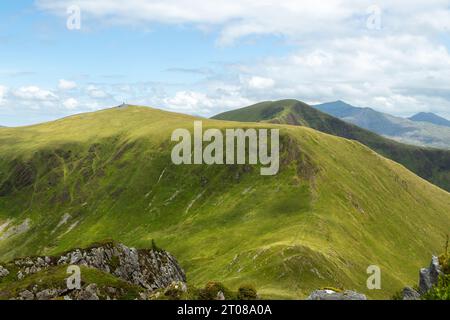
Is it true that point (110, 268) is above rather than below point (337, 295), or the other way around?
below

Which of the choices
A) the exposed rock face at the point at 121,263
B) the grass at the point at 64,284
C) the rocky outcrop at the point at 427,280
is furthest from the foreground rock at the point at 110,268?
the rocky outcrop at the point at 427,280

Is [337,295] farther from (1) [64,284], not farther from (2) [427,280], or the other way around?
(2) [427,280]

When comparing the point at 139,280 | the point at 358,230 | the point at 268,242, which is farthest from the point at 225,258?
the point at 139,280

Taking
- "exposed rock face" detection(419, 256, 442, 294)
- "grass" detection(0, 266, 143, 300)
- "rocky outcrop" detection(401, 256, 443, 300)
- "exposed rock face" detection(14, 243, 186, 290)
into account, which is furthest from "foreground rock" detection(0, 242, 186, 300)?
"exposed rock face" detection(419, 256, 442, 294)

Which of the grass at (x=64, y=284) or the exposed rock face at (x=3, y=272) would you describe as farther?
the exposed rock face at (x=3, y=272)

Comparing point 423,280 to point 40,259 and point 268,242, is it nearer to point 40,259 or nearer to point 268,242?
point 40,259

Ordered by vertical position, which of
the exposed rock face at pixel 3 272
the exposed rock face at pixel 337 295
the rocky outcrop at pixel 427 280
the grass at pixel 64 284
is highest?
the exposed rock face at pixel 337 295

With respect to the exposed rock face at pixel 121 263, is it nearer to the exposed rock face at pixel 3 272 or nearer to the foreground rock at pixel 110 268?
the foreground rock at pixel 110 268

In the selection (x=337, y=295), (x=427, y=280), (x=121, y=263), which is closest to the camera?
(x=337, y=295)

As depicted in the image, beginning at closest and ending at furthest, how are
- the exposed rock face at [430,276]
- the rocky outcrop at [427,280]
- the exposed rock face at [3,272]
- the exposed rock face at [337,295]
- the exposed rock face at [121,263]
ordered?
the exposed rock face at [337,295] < the exposed rock face at [3,272] < the rocky outcrop at [427,280] < the exposed rock face at [430,276] < the exposed rock face at [121,263]

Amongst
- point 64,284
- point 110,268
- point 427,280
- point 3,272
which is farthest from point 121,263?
point 427,280

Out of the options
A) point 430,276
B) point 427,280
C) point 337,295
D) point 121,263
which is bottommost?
point 427,280
